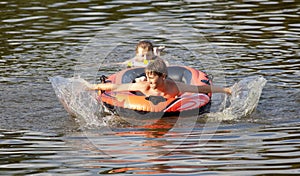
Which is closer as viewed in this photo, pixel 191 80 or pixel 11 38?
pixel 191 80

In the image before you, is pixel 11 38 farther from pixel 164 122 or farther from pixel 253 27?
pixel 164 122

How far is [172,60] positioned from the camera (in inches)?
566

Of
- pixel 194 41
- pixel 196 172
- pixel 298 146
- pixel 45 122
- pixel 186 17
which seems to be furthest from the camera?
pixel 186 17

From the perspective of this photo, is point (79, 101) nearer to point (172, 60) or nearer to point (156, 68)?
point (156, 68)

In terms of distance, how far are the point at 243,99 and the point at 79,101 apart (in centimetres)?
225

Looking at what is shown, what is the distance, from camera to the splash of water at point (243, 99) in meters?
10.6

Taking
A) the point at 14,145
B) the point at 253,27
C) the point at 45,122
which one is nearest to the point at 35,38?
the point at 253,27

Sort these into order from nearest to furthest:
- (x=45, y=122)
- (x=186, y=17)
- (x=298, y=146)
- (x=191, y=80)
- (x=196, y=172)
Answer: (x=196, y=172)
(x=298, y=146)
(x=45, y=122)
(x=191, y=80)
(x=186, y=17)

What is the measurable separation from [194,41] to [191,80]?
3.78 m

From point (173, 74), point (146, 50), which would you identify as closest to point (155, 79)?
point (173, 74)

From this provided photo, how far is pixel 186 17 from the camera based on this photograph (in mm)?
16812

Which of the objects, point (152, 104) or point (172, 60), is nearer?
point (152, 104)

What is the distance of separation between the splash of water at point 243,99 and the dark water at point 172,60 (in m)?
0.17

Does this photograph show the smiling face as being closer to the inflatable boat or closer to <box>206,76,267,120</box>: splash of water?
the inflatable boat
